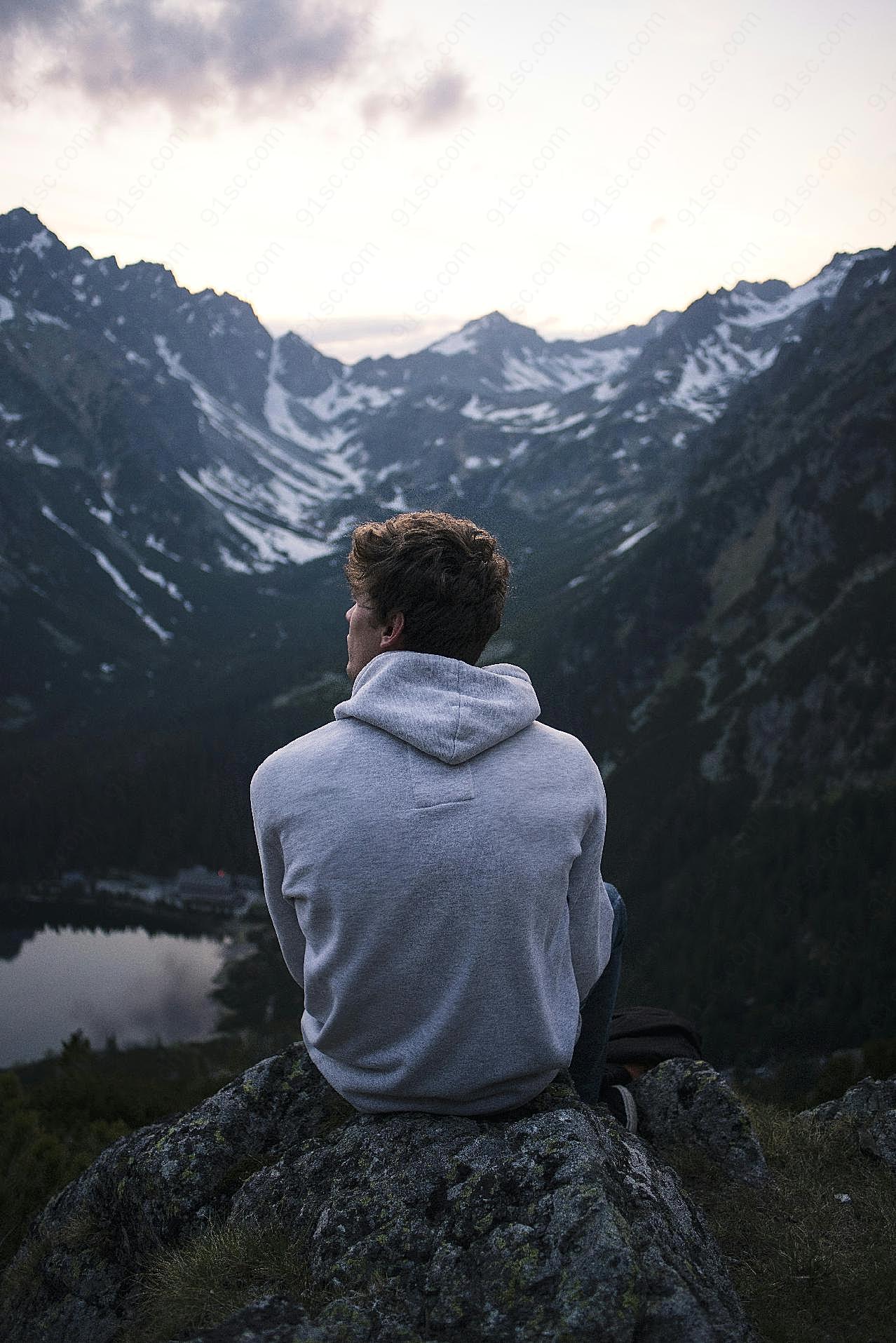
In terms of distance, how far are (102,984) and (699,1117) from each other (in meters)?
102

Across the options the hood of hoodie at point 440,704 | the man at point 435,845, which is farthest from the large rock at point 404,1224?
the hood of hoodie at point 440,704

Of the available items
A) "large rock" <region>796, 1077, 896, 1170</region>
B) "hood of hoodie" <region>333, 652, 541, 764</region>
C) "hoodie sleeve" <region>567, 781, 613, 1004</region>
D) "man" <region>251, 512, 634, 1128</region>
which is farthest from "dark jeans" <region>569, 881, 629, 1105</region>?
"large rock" <region>796, 1077, 896, 1170</region>

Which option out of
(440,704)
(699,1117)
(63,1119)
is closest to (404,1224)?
(440,704)

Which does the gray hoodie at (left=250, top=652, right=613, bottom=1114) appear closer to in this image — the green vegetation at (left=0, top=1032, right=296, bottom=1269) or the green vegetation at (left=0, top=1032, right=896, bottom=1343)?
the green vegetation at (left=0, top=1032, right=896, bottom=1343)

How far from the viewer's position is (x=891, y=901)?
77.2m

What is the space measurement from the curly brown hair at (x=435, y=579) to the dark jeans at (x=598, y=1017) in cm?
209

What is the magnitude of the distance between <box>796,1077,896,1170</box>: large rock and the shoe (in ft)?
7.77

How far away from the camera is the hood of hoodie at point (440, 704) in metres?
4.21

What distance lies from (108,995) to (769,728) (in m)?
82.5

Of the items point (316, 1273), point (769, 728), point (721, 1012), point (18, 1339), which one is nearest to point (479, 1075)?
point (316, 1273)

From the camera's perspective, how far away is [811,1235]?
580 cm

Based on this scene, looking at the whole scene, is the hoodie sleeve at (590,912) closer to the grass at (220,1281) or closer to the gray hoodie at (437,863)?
the gray hoodie at (437,863)

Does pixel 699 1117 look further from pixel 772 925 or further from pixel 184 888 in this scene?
pixel 184 888

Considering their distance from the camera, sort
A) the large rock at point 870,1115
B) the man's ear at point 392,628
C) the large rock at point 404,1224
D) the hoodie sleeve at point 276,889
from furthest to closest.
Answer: the large rock at point 870,1115 → the man's ear at point 392,628 → the hoodie sleeve at point 276,889 → the large rock at point 404,1224
